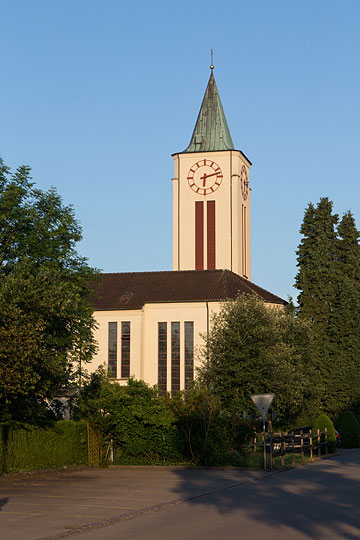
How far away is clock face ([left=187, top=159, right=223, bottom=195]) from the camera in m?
86.2

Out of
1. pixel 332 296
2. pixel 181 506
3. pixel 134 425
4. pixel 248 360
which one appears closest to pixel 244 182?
pixel 332 296

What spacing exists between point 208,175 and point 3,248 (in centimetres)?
5907

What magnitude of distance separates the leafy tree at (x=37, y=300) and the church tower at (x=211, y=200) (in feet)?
164

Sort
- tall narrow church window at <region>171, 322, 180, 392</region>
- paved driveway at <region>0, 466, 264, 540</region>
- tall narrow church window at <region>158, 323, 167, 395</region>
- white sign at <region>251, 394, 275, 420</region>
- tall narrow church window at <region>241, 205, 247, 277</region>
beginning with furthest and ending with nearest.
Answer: tall narrow church window at <region>241, 205, 247, 277</region>, tall narrow church window at <region>158, 323, 167, 395</region>, tall narrow church window at <region>171, 322, 180, 392</region>, white sign at <region>251, 394, 275, 420</region>, paved driveway at <region>0, 466, 264, 540</region>

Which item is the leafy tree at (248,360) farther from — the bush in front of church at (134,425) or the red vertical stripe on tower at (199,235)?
the red vertical stripe on tower at (199,235)

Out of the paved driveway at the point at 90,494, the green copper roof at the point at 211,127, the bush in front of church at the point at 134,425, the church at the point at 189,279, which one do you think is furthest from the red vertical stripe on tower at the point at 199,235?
the paved driveway at the point at 90,494

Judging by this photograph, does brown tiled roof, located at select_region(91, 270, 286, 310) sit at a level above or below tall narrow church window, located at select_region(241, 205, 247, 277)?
below

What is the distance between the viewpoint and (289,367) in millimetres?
47219

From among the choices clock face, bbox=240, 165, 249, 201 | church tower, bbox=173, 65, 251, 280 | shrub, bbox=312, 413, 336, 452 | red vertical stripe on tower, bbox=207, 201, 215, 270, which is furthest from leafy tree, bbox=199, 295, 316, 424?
clock face, bbox=240, 165, 249, 201

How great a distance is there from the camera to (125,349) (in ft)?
234

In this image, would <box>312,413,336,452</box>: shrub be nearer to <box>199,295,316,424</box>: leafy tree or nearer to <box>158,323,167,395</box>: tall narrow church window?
<box>199,295,316,424</box>: leafy tree

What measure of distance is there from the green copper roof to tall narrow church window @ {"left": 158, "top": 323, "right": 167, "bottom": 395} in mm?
26619

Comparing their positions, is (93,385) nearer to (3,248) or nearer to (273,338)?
(3,248)

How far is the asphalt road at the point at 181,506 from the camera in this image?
1261cm
